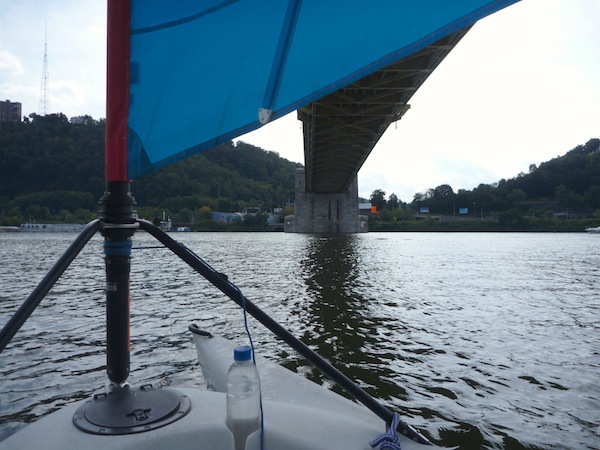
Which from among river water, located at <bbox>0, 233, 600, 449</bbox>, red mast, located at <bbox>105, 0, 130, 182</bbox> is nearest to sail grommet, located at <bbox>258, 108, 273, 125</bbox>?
red mast, located at <bbox>105, 0, 130, 182</bbox>

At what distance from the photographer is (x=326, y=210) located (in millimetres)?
65062

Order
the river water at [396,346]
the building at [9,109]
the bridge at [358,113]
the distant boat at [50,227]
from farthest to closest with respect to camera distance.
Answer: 1. the building at [9,109]
2. the distant boat at [50,227]
3. the bridge at [358,113]
4. the river water at [396,346]

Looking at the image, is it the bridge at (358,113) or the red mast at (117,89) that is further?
the bridge at (358,113)

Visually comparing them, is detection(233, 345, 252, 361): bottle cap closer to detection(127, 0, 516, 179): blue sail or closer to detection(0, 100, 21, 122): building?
detection(127, 0, 516, 179): blue sail

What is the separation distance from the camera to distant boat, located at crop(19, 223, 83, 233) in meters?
92.7

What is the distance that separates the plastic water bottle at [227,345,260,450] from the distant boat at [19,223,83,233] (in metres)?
101

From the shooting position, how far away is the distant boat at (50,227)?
3649 inches

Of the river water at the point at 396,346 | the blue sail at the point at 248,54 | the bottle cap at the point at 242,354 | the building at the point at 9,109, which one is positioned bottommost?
the river water at the point at 396,346

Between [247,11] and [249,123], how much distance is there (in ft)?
1.71

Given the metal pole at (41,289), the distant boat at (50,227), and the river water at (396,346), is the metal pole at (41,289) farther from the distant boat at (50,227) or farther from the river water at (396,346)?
the distant boat at (50,227)

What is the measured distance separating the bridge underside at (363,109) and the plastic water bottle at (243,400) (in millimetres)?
14139

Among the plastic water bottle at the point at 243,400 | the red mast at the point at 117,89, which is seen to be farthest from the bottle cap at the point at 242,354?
the red mast at the point at 117,89

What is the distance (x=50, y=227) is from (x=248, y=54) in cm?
10742

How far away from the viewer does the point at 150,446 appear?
1.91 m
